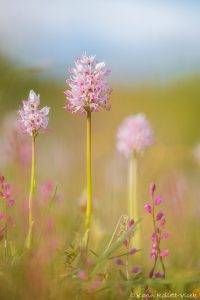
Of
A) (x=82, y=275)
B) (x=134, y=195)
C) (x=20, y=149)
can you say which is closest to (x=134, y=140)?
(x=134, y=195)

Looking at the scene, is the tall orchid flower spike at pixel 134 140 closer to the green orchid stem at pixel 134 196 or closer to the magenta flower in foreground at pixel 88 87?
the green orchid stem at pixel 134 196

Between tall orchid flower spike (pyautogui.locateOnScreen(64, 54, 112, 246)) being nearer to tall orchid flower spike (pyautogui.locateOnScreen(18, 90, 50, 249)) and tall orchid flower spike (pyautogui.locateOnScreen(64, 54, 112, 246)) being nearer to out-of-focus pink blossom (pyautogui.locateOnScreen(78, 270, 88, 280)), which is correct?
tall orchid flower spike (pyautogui.locateOnScreen(18, 90, 50, 249))

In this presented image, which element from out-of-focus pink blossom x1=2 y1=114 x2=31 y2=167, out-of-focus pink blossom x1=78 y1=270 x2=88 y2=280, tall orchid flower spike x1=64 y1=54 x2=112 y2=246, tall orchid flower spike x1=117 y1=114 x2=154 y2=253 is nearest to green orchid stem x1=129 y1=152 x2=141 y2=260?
tall orchid flower spike x1=117 y1=114 x2=154 y2=253

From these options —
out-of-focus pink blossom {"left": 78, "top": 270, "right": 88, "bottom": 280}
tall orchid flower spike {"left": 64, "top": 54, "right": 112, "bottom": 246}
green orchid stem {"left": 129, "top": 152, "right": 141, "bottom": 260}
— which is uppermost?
tall orchid flower spike {"left": 64, "top": 54, "right": 112, "bottom": 246}

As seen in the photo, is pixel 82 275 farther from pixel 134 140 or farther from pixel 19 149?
pixel 134 140

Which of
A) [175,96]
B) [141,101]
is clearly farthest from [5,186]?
[175,96]

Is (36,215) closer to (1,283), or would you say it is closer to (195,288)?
(1,283)
